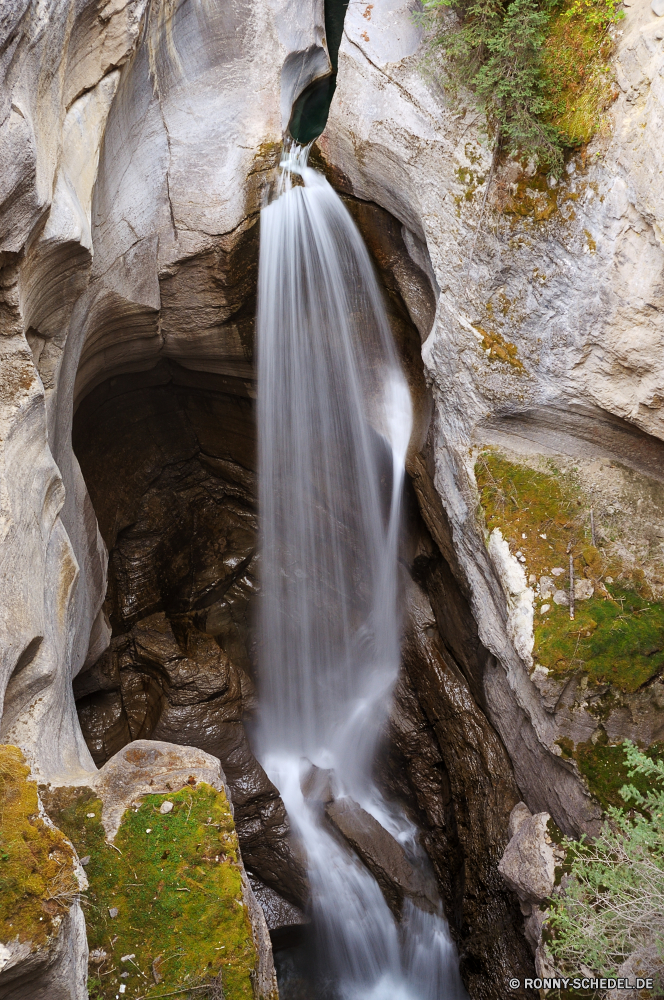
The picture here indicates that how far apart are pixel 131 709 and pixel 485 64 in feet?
29.1

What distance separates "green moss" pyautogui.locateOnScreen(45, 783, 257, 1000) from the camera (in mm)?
4527

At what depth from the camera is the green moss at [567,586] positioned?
6.29 m

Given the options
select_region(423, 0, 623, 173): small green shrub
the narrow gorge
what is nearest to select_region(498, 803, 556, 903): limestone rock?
the narrow gorge

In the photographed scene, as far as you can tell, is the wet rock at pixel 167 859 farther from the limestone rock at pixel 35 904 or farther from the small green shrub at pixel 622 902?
the small green shrub at pixel 622 902

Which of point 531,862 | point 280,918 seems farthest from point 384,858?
point 531,862

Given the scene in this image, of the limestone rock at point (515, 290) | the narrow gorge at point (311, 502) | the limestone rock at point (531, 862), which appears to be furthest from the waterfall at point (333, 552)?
the limestone rock at point (531, 862)

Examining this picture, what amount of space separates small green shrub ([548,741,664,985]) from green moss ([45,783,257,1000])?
241 centimetres

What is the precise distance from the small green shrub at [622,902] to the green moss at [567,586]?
1197 millimetres

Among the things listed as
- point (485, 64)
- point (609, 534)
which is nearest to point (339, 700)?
point (609, 534)

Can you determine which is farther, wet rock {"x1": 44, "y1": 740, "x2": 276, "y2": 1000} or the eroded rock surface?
the eroded rock surface

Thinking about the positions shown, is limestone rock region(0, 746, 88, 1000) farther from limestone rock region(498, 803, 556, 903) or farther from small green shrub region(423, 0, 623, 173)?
small green shrub region(423, 0, 623, 173)

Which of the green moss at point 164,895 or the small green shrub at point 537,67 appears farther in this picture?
the small green shrub at point 537,67

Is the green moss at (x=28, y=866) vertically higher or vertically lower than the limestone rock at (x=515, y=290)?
lower

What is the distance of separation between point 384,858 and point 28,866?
5.64 m
